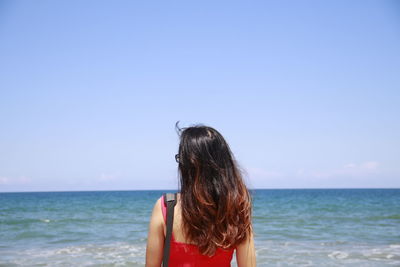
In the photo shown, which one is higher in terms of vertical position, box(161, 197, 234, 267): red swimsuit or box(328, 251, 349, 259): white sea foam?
box(161, 197, 234, 267): red swimsuit

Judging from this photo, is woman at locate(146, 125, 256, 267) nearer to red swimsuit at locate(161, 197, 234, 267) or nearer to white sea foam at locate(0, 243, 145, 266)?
red swimsuit at locate(161, 197, 234, 267)

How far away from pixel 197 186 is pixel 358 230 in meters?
13.5

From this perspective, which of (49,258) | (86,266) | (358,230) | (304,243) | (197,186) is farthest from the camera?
(358,230)

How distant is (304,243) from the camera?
1041 centimetres

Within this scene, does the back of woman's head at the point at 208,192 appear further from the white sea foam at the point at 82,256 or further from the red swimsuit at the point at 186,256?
the white sea foam at the point at 82,256

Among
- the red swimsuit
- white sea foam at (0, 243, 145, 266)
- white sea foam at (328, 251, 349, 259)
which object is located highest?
the red swimsuit

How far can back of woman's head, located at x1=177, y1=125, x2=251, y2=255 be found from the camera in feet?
5.80

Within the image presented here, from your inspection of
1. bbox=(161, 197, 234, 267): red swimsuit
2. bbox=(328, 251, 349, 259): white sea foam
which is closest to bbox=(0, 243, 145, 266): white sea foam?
bbox=(328, 251, 349, 259): white sea foam

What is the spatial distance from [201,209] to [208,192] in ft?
0.27

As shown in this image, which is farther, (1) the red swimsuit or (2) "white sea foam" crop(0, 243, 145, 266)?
(2) "white sea foam" crop(0, 243, 145, 266)

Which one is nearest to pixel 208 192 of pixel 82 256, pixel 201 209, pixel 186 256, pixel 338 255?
pixel 201 209

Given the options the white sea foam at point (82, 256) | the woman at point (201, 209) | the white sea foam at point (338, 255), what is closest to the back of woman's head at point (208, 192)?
the woman at point (201, 209)

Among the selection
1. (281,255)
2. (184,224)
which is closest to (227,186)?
(184,224)

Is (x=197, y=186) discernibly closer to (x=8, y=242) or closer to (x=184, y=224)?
(x=184, y=224)
